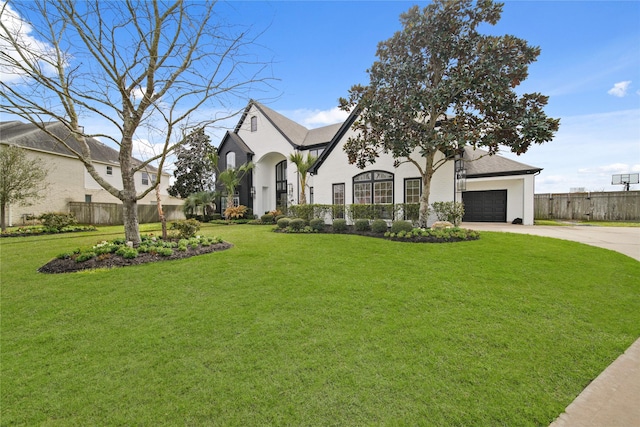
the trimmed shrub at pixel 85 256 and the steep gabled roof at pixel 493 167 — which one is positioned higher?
the steep gabled roof at pixel 493 167

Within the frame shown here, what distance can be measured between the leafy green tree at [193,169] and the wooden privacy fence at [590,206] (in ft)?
91.4

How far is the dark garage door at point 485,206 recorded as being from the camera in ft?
52.7

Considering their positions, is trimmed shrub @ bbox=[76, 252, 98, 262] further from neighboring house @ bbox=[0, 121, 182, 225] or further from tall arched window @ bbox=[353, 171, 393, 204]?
neighboring house @ bbox=[0, 121, 182, 225]

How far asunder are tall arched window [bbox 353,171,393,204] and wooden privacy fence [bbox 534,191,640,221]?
13.7m

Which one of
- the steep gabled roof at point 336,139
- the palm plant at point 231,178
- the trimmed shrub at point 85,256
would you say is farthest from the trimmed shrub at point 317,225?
the palm plant at point 231,178

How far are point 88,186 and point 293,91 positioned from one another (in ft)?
78.8

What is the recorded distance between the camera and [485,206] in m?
16.6

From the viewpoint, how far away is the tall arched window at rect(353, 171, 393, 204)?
13.7 metres

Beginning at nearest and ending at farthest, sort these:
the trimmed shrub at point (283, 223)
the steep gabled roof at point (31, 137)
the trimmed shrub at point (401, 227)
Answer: the trimmed shrub at point (401, 227) → the trimmed shrub at point (283, 223) → the steep gabled roof at point (31, 137)

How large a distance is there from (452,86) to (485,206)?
33.7ft

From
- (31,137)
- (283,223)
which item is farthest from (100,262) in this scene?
(31,137)

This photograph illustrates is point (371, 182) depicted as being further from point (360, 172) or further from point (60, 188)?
point (60, 188)

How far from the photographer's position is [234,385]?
2.50 m

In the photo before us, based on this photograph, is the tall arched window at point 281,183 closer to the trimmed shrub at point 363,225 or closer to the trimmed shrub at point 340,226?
the trimmed shrub at point 340,226
